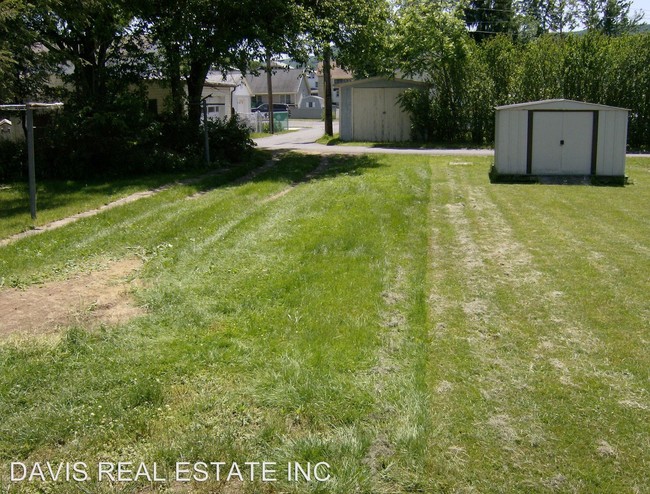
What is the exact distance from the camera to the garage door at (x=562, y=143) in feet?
48.7

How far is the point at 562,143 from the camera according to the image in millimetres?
15023

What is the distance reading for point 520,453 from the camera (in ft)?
11.7

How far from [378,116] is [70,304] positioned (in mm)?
22384

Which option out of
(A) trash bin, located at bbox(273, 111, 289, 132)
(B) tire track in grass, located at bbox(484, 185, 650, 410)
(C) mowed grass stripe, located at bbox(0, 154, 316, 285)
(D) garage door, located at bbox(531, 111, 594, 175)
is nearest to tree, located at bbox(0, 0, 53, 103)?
(C) mowed grass stripe, located at bbox(0, 154, 316, 285)

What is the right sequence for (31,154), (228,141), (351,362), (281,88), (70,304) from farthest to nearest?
(281,88) < (228,141) < (31,154) < (70,304) < (351,362)

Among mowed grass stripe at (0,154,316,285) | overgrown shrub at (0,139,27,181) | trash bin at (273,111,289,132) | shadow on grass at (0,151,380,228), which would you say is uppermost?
trash bin at (273,111,289,132)

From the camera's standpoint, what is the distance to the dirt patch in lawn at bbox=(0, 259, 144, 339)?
5344 mm

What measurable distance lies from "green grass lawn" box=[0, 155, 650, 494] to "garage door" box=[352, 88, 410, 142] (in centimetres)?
1838

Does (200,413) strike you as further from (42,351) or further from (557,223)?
(557,223)

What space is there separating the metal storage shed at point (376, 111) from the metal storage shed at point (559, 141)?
38.7 feet

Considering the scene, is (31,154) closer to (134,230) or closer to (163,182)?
(134,230)

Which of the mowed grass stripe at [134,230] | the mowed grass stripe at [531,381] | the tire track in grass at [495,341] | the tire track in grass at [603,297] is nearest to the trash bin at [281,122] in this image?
the mowed grass stripe at [134,230]

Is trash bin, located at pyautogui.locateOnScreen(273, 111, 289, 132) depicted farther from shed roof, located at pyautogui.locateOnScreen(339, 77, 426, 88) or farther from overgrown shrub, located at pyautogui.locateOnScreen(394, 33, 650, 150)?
overgrown shrub, located at pyautogui.locateOnScreen(394, 33, 650, 150)

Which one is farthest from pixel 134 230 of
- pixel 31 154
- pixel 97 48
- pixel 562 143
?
pixel 562 143
